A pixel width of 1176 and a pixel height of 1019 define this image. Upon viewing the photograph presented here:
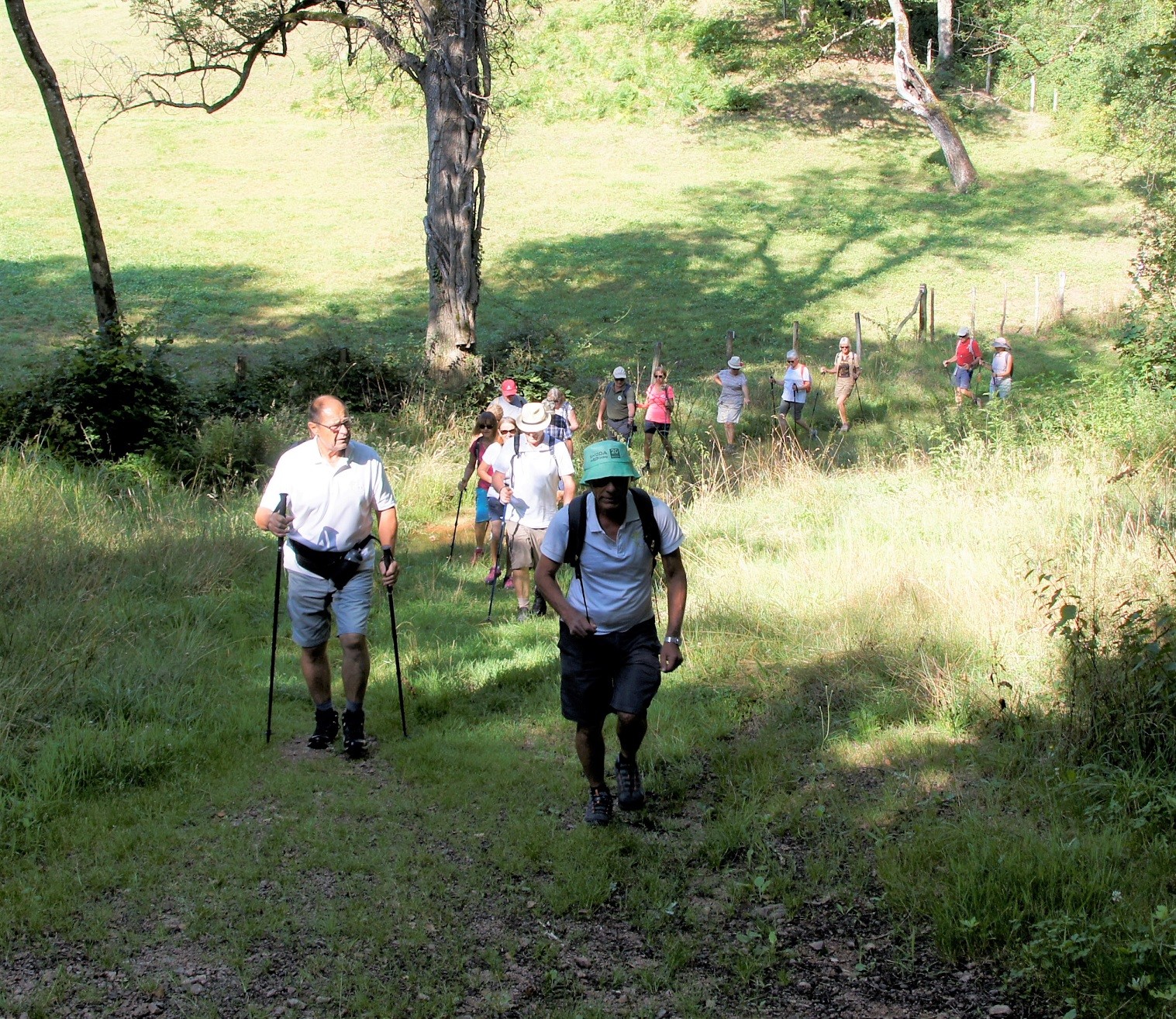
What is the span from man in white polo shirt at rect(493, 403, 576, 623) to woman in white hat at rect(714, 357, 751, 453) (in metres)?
7.28

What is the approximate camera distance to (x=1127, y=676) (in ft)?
18.4

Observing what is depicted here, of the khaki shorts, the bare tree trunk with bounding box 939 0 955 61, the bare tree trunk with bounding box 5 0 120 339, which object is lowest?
the khaki shorts

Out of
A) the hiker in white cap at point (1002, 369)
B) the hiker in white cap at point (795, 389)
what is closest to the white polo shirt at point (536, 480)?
the hiker in white cap at point (795, 389)

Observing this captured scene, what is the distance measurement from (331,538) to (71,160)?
1085 centimetres

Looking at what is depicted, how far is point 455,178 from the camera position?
17.2m

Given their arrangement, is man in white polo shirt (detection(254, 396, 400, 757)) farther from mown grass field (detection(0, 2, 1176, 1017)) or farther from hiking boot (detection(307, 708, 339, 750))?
mown grass field (detection(0, 2, 1176, 1017))

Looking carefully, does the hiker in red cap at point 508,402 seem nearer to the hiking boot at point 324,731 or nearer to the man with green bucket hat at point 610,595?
the hiking boot at point 324,731

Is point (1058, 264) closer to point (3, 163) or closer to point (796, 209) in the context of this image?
point (796, 209)

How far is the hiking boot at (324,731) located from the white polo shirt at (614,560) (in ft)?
7.00

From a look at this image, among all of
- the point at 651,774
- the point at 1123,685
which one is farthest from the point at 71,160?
the point at 1123,685

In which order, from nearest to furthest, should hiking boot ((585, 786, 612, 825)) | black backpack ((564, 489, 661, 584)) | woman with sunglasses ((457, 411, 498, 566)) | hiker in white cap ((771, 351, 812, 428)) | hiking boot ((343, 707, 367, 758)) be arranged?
black backpack ((564, 489, 661, 584)), hiking boot ((585, 786, 612, 825)), hiking boot ((343, 707, 367, 758)), woman with sunglasses ((457, 411, 498, 566)), hiker in white cap ((771, 351, 812, 428))

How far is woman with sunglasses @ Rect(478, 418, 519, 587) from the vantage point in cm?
989

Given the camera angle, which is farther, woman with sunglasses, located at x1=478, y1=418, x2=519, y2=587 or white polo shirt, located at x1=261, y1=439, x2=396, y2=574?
woman with sunglasses, located at x1=478, y1=418, x2=519, y2=587

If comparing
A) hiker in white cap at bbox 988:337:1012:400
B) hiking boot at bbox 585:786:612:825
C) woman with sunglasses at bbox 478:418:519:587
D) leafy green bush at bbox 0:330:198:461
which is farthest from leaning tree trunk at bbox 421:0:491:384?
hiking boot at bbox 585:786:612:825
